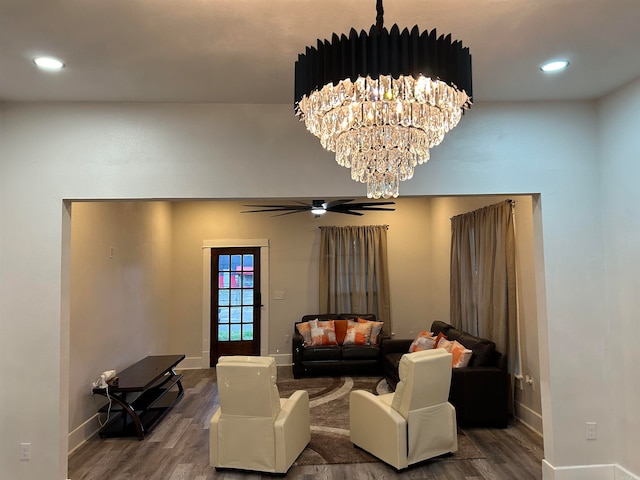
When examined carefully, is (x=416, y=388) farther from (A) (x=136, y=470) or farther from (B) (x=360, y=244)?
(B) (x=360, y=244)

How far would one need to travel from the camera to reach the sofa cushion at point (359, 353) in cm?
654

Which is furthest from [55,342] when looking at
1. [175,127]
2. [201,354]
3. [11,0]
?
[201,354]

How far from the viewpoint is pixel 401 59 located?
141 cm

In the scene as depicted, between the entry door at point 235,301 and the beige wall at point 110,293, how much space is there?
3.08ft

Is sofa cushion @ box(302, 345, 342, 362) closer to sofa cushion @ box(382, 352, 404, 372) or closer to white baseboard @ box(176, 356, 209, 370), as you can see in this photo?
sofa cushion @ box(382, 352, 404, 372)

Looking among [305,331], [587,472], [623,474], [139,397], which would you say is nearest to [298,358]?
[305,331]

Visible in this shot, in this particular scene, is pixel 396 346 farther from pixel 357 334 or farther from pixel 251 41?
pixel 251 41

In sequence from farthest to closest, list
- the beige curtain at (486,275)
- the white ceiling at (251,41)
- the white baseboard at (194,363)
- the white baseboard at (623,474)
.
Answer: the white baseboard at (194,363)
the beige curtain at (486,275)
the white baseboard at (623,474)
the white ceiling at (251,41)

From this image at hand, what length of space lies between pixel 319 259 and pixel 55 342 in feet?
16.3

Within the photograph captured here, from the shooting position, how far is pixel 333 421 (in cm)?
466

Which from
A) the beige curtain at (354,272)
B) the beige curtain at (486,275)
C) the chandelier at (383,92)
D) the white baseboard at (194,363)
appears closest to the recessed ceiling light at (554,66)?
the chandelier at (383,92)

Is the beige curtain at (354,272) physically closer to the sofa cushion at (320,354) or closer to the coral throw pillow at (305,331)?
the coral throw pillow at (305,331)

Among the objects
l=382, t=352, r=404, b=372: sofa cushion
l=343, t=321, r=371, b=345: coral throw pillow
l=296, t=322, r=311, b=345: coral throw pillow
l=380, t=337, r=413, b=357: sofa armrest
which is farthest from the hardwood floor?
l=343, t=321, r=371, b=345: coral throw pillow

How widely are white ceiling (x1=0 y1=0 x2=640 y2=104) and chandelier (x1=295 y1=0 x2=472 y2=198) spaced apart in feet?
1.92
